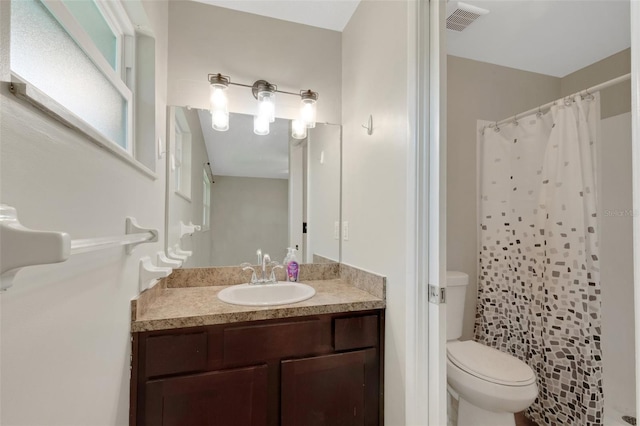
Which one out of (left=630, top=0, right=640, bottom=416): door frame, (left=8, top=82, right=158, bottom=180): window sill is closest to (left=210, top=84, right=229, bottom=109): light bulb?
(left=8, top=82, right=158, bottom=180): window sill

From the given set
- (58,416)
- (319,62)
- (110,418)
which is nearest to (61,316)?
(58,416)

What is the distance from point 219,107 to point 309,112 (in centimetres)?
56

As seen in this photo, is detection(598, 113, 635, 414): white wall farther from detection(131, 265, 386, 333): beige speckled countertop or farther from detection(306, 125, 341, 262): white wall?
detection(306, 125, 341, 262): white wall

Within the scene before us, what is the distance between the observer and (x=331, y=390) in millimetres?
1307

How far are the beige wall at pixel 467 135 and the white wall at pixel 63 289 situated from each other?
1961 mm

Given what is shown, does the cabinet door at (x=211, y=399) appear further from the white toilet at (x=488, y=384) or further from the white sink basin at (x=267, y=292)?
the white toilet at (x=488, y=384)

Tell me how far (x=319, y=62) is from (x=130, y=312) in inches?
70.9

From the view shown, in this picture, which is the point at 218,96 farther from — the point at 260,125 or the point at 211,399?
the point at 211,399

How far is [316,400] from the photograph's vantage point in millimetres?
1283

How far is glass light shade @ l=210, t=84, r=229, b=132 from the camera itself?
5.36 ft

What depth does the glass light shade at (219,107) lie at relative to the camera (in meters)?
1.63

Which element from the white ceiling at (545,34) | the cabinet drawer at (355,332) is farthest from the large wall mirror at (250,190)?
the white ceiling at (545,34)

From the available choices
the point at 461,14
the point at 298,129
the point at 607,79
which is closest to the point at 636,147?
the point at 461,14

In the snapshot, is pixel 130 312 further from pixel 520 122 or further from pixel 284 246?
pixel 520 122
